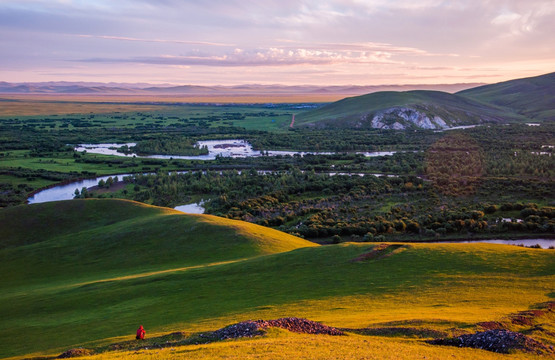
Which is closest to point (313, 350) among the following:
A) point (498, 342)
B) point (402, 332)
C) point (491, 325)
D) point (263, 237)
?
point (402, 332)

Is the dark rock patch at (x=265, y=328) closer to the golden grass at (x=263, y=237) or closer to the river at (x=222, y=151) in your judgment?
the golden grass at (x=263, y=237)

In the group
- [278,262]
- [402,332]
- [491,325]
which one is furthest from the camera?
[278,262]

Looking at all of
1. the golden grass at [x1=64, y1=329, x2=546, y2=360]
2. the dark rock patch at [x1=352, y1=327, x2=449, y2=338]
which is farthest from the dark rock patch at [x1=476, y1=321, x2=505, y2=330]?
the golden grass at [x1=64, y1=329, x2=546, y2=360]

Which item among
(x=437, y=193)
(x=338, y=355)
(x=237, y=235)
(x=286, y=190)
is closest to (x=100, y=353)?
(x=338, y=355)

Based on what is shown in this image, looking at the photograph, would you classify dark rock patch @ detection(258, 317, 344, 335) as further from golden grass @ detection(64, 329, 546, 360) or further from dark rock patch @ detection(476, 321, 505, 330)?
dark rock patch @ detection(476, 321, 505, 330)

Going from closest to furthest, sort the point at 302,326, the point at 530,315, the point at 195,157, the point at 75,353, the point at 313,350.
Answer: the point at 313,350 → the point at 75,353 → the point at 302,326 → the point at 530,315 → the point at 195,157

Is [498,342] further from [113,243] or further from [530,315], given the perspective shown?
[113,243]

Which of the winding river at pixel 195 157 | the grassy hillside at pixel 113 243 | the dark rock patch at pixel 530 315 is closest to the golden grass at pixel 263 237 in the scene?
the grassy hillside at pixel 113 243
